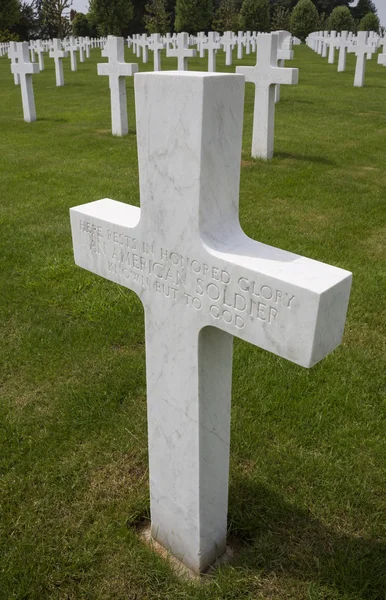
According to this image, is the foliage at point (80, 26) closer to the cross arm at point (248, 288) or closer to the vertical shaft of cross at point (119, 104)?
the vertical shaft of cross at point (119, 104)

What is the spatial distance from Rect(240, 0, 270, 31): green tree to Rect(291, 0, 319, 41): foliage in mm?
Answer: 4879

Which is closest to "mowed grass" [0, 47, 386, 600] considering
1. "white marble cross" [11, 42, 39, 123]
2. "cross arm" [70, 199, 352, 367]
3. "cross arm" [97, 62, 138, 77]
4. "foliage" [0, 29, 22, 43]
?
"cross arm" [70, 199, 352, 367]

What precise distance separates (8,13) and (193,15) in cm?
1340

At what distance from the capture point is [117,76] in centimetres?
1015

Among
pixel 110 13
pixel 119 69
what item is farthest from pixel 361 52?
pixel 110 13

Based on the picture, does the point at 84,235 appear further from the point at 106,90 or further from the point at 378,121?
the point at 106,90

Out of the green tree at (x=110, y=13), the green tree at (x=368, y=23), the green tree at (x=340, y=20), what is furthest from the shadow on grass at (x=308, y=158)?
the green tree at (x=340, y=20)

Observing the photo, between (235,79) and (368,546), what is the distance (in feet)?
6.10

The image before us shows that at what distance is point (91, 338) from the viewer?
12.6ft

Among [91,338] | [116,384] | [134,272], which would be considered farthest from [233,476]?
[91,338]

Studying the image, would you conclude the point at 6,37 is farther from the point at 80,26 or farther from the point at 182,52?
the point at 182,52

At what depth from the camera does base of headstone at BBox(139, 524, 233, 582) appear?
2.15 m

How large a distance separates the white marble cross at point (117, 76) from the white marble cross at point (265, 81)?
271 cm

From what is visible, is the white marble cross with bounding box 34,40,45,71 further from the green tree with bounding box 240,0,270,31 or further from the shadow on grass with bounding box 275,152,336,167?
the green tree with bounding box 240,0,270,31
